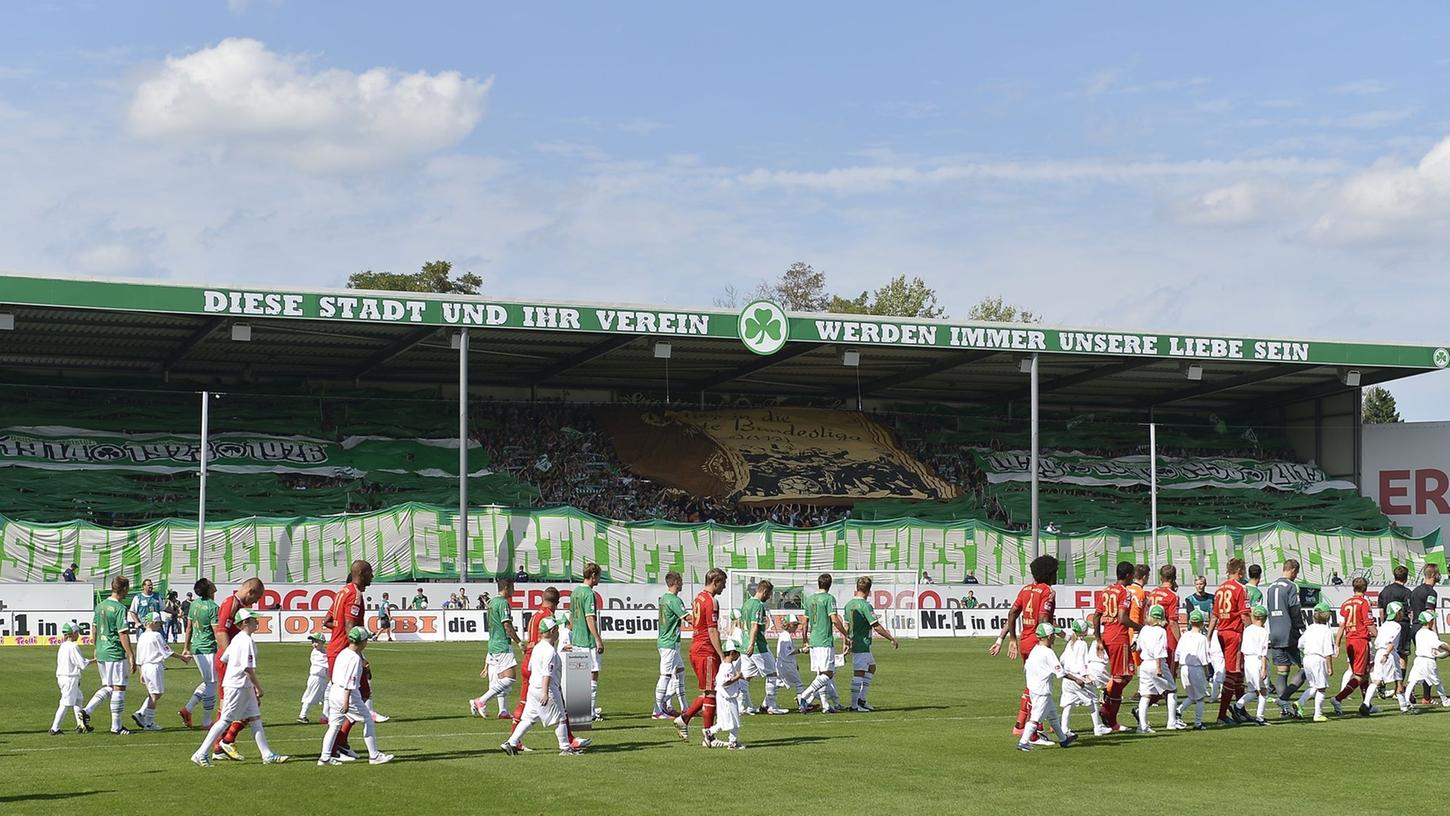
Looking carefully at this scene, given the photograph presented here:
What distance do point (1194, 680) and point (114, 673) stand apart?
12.3m

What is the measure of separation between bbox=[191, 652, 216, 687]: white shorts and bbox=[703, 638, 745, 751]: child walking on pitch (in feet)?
20.3

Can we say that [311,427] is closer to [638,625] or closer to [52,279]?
[52,279]

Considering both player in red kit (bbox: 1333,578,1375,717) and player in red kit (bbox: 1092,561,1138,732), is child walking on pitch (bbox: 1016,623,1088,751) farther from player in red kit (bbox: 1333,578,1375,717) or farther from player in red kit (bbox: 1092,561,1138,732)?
player in red kit (bbox: 1333,578,1375,717)

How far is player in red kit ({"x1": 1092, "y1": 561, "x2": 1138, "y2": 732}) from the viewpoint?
18031mm

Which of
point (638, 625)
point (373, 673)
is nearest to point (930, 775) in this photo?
point (373, 673)

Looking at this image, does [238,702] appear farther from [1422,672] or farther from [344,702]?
[1422,672]

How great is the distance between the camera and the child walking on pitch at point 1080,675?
1700cm

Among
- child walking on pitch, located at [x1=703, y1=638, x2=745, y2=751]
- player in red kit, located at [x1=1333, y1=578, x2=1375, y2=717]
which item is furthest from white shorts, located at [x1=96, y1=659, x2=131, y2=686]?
player in red kit, located at [x1=1333, y1=578, x2=1375, y2=717]

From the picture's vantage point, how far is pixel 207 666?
1902 centimetres

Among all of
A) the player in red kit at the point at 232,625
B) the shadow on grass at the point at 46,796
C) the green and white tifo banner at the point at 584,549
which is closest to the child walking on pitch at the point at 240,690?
the player in red kit at the point at 232,625

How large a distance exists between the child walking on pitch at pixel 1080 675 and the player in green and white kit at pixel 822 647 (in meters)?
3.61

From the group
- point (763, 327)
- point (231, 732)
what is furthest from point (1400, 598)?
point (763, 327)

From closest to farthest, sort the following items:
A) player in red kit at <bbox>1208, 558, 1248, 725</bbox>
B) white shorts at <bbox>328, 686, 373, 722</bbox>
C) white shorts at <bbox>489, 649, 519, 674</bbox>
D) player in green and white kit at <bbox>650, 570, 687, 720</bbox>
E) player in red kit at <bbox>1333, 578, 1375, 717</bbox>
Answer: white shorts at <bbox>328, 686, 373, 722</bbox>, player in red kit at <bbox>1208, 558, 1248, 725</bbox>, player in green and white kit at <bbox>650, 570, 687, 720</bbox>, white shorts at <bbox>489, 649, 519, 674</bbox>, player in red kit at <bbox>1333, 578, 1375, 717</bbox>

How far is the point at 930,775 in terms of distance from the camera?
→ 14734 mm
